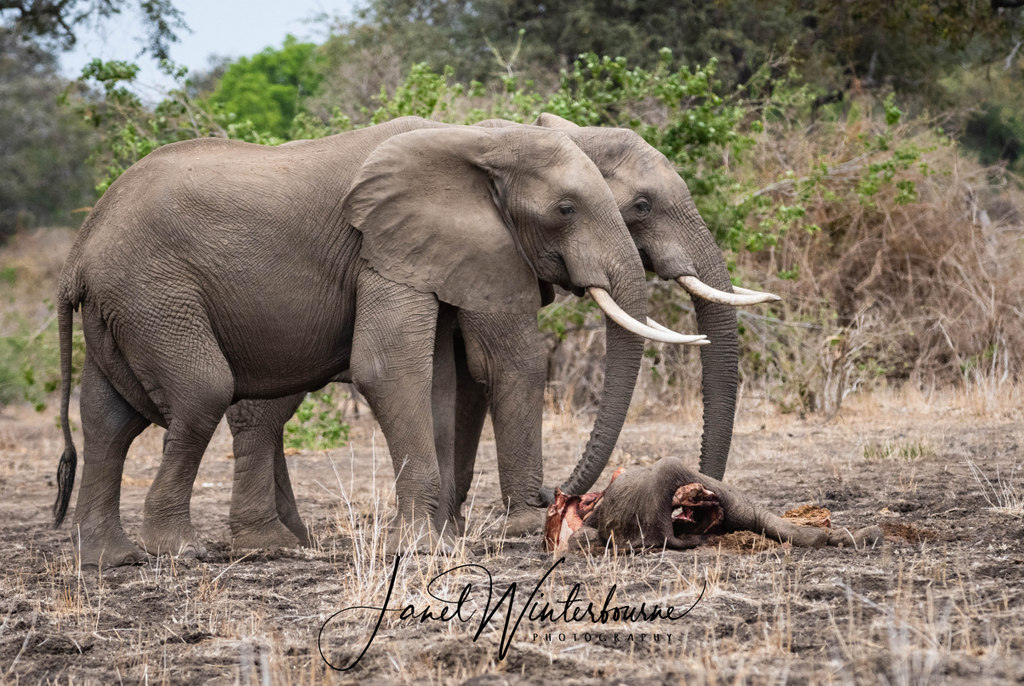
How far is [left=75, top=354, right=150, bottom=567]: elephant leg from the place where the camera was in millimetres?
6699

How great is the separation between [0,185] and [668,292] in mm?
26609

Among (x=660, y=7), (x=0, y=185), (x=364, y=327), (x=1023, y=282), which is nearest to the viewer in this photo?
(x=364, y=327)

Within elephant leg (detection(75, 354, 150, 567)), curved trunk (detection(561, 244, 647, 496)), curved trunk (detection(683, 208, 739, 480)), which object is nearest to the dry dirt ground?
elephant leg (detection(75, 354, 150, 567))

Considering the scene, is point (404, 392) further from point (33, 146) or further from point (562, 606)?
point (33, 146)

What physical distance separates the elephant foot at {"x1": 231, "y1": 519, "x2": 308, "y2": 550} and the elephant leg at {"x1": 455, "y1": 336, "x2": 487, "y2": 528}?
1.06 m

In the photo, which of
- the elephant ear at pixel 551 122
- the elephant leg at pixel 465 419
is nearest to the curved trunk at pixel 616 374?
the elephant leg at pixel 465 419

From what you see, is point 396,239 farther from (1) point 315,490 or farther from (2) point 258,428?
(1) point 315,490

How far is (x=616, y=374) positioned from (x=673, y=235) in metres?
1.09

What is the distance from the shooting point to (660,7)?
24.4 m

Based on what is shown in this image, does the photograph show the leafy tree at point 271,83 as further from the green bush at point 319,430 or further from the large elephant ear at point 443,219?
the large elephant ear at point 443,219

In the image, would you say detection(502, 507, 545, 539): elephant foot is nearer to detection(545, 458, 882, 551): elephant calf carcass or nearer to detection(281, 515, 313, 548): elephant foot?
detection(545, 458, 882, 551): elephant calf carcass

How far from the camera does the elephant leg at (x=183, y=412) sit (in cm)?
652

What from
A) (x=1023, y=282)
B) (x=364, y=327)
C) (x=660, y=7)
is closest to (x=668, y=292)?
(x=1023, y=282)

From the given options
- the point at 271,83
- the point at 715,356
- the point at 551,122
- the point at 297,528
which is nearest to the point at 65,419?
the point at 297,528
